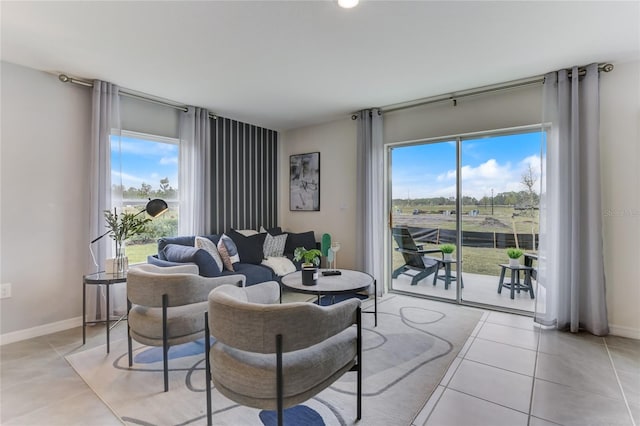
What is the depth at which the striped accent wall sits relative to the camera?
4.56 metres

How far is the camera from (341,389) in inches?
82.4

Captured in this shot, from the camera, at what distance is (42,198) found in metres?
3.02

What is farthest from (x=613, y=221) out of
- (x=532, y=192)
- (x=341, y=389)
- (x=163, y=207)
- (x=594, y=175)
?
(x=163, y=207)

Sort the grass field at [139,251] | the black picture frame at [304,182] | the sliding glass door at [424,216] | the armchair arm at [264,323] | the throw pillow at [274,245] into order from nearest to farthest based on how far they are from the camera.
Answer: the armchair arm at [264,323], the grass field at [139,251], the sliding glass door at [424,216], the throw pillow at [274,245], the black picture frame at [304,182]

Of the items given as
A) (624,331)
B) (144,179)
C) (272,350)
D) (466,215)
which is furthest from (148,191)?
(624,331)

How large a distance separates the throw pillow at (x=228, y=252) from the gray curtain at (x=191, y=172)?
51 centimetres

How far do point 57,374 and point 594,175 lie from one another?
4.91m

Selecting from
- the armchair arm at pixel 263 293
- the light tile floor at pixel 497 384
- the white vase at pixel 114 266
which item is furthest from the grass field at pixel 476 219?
the white vase at pixel 114 266

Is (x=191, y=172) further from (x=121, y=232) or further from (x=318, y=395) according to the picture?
(x=318, y=395)

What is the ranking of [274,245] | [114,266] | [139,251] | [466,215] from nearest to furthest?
[114,266], [139,251], [466,215], [274,245]

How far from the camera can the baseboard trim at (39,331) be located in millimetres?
2822

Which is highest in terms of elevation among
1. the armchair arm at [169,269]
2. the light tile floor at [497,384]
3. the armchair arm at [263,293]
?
the armchair arm at [169,269]

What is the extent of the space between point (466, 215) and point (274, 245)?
2673 millimetres

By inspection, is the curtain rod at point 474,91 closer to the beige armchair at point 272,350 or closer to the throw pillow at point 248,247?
the throw pillow at point 248,247
